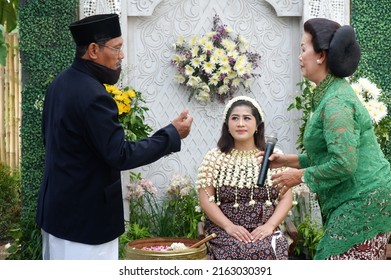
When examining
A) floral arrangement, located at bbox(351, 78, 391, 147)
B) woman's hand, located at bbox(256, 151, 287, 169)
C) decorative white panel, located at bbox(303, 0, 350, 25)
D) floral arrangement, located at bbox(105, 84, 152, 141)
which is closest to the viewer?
woman's hand, located at bbox(256, 151, 287, 169)

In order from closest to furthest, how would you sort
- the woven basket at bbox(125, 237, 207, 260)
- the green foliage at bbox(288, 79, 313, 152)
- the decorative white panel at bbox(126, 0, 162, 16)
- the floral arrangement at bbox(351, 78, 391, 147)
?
the woven basket at bbox(125, 237, 207, 260), the floral arrangement at bbox(351, 78, 391, 147), the green foliage at bbox(288, 79, 313, 152), the decorative white panel at bbox(126, 0, 162, 16)

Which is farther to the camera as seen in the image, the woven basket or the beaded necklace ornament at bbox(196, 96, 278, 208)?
the beaded necklace ornament at bbox(196, 96, 278, 208)

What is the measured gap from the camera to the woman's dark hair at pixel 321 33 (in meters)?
3.19

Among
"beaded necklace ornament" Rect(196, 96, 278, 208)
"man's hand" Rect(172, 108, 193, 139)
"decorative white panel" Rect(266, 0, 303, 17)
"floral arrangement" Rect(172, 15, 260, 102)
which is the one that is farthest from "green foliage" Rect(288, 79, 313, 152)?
"man's hand" Rect(172, 108, 193, 139)

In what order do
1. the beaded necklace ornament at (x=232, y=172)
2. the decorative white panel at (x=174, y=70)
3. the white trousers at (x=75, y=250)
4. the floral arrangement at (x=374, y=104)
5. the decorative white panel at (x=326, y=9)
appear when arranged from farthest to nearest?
1. the decorative white panel at (x=174, y=70)
2. the decorative white panel at (x=326, y=9)
3. the floral arrangement at (x=374, y=104)
4. the beaded necklace ornament at (x=232, y=172)
5. the white trousers at (x=75, y=250)

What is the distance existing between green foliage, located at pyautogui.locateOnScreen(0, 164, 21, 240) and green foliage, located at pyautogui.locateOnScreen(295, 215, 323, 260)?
11.1 feet

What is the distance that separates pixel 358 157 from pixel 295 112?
3.23m

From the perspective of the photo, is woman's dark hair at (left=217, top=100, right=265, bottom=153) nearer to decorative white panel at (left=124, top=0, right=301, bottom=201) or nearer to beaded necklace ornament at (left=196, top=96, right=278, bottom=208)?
beaded necklace ornament at (left=196, top=96, right=278, bottom=208)

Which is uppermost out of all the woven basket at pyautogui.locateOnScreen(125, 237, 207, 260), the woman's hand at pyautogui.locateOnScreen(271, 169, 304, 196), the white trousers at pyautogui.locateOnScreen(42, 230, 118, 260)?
the woman's hand at pyautogui.locateOnScreen(271, 169, 304, 196)

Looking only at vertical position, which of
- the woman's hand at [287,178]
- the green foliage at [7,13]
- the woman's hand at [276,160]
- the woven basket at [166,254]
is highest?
the green foliage at [7,13]

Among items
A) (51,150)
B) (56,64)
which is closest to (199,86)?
(56,64)

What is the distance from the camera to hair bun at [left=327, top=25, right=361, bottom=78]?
314cm

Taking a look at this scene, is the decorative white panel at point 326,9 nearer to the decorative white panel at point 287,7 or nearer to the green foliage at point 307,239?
the decorative white panel at point 287,7

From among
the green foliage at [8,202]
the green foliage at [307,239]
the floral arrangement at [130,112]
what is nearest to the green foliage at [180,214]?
the floral arrangement at [130,112]
